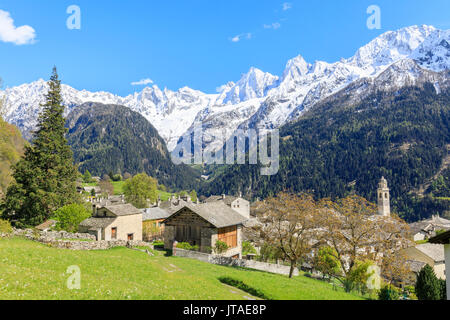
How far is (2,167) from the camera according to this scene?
59.8 metres

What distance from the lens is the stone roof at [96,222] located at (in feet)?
165

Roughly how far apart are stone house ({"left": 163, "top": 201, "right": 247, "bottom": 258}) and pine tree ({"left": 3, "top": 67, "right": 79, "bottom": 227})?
72.3 feet

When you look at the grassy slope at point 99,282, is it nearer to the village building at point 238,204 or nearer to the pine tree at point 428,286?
the pine tree at point 428,286

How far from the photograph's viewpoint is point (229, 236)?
1831 inches

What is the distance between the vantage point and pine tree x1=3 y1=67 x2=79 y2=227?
5028cm

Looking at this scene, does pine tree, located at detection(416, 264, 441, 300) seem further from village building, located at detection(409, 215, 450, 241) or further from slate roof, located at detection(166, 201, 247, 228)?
village building, located at detection(409, 215, 450, 241)

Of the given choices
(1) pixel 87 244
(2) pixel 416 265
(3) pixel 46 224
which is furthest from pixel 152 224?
(2) pixel 416 265

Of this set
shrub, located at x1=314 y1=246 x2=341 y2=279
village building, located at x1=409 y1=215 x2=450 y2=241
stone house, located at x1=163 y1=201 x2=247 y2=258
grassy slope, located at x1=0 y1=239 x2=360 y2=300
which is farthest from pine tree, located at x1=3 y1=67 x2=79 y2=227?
village building, located at x1=409 y1=215 x2=450 y2=241

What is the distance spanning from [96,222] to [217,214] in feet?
69.1

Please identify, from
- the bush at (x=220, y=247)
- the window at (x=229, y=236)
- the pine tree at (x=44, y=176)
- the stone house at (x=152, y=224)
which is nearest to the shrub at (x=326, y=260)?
the bush at (x=220, y=247)

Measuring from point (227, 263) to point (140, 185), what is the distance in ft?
238

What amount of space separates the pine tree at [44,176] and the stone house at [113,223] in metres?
6.76
